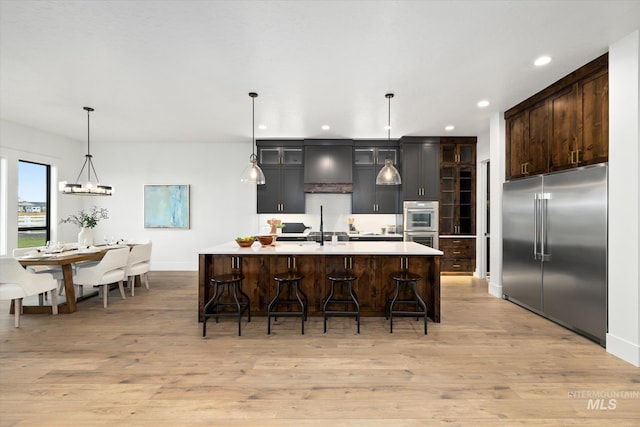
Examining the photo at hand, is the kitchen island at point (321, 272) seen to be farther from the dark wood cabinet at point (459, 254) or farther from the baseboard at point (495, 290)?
the dark wood cabinet at point (459, 254)

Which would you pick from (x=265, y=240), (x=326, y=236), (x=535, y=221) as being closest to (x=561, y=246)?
(x=535, y=221)

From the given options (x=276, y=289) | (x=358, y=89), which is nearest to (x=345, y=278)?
(x=276, y=289)

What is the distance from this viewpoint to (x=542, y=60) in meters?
3.06

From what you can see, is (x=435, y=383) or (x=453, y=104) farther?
(x=453, y=104)

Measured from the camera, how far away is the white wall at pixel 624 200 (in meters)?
2.58

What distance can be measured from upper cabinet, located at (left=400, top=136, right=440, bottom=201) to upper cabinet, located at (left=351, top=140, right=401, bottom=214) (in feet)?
0.89

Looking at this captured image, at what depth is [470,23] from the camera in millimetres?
2434

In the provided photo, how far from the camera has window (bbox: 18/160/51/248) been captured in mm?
5496

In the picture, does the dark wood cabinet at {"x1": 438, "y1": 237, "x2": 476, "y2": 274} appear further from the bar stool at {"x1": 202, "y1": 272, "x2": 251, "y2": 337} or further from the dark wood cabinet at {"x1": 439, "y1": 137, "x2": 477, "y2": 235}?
the bar stool at {"x1": 202, "y1": 272, "x2": 251, "y2": 337}

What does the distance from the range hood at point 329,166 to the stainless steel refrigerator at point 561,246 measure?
9.73 ft

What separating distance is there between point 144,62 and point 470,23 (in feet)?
10.1

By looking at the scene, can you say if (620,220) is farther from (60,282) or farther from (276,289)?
(60,282)

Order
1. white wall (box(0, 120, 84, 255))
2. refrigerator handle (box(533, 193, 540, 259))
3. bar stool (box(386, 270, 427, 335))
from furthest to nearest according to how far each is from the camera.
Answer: white wall (box(0, 120, 84, 255)) < refrigerator handle (box(533, 193, 540, 259)) < bar stool (box(386, 270, 427, 335))

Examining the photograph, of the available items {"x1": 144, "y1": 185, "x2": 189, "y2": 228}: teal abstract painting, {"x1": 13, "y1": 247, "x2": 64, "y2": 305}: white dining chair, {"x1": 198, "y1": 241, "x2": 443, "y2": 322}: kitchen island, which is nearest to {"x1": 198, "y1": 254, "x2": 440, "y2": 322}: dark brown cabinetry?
{"x1": 198, "y1": 241, "x2": 443, "y2": 322}: kitchen island
